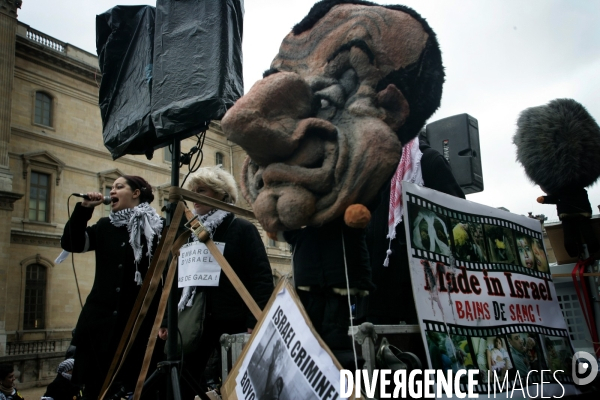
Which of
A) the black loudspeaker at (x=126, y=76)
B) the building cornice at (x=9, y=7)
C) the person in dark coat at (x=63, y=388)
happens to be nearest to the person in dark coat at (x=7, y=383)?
the person in dark coat at (x=63, y=388)

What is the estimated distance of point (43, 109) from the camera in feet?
74.4

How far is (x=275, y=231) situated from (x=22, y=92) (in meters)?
23.4

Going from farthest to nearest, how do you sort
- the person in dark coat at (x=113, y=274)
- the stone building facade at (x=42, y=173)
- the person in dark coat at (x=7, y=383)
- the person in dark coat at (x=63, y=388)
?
the stone building facade at (x=42, y=173)
the person in dark coat at (x=7, y=383)
the person in dark coat at (x=63, y=388)
the person in dark coat at (x=113, y=274)

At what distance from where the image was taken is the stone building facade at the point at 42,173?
19938 millimetres

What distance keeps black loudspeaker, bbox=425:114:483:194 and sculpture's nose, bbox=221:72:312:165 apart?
1.88 meters

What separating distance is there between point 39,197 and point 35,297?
4169 millimetres

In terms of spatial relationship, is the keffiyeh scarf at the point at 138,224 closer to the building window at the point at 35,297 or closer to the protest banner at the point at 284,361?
the protest banner at the point at 284,361

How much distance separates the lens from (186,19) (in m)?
2.79

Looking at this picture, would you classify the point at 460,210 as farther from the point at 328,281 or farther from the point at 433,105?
the point at 328,281

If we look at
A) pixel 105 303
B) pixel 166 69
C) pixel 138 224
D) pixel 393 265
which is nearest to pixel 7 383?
pixel 105 303

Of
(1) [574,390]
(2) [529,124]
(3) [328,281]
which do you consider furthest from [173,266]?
(2) [529,124]

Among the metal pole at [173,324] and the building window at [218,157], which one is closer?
the metal pole at [173,324]

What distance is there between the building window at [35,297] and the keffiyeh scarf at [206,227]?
20.3 m

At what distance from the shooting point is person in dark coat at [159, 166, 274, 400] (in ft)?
9.95
